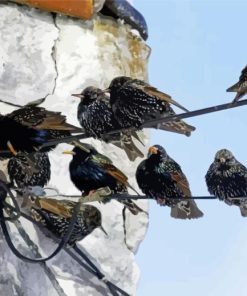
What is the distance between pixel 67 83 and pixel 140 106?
0.86 metres

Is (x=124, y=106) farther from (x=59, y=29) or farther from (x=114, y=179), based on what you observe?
(x=59, y=29)

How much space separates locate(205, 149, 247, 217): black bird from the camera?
3238 millimetres

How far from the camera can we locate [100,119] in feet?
10.5

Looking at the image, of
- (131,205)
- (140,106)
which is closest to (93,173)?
(131,205)

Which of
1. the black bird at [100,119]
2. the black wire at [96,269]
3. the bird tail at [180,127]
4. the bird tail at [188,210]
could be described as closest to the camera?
the bird tail at [180,127]

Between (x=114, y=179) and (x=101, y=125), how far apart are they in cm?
25

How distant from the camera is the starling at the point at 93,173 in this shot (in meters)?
3.38

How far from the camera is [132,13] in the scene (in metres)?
4.16

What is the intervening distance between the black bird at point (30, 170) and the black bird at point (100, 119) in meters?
0.22

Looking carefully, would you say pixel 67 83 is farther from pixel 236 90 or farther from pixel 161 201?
pixel 236 90

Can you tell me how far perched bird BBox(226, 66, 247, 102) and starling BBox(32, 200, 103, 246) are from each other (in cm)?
83

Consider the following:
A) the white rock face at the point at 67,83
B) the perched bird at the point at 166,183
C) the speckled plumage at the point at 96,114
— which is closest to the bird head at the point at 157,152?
the perched bird at the point at 166,183

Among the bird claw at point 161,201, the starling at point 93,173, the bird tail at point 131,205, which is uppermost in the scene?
the starling at point 93,173

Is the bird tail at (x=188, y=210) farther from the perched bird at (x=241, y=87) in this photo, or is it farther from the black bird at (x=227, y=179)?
the perched bird at (x=241, y=87)
